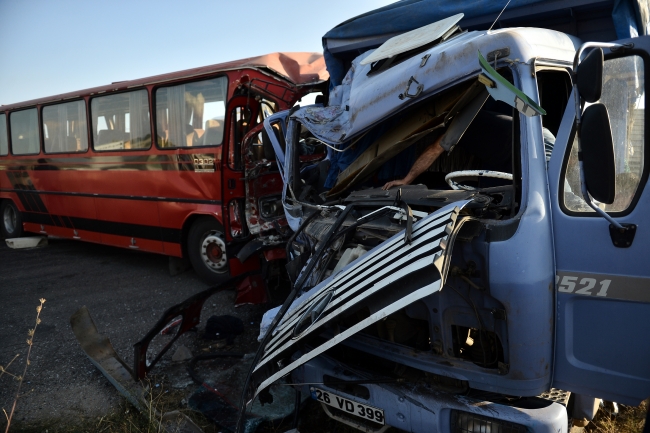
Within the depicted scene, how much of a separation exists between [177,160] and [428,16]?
3967 mm

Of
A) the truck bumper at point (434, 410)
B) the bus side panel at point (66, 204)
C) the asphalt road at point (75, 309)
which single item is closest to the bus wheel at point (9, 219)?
the asphalt road at point (75, 309)

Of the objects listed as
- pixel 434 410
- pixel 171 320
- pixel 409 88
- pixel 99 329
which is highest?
pixel 409 88

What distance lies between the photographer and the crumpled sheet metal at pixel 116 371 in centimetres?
316

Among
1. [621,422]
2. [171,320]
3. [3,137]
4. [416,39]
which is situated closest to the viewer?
[621,422]

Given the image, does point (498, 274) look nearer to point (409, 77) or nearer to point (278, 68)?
point (409, 77)

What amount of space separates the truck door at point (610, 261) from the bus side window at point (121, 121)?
6.10m

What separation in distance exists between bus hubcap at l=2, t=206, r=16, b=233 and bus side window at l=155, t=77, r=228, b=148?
18.5 feet

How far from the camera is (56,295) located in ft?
21.0

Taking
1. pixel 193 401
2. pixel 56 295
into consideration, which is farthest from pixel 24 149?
pixel 193 401

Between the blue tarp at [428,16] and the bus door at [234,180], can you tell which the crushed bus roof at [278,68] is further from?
the blue tarp at [428,16]

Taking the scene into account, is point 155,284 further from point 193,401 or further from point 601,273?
point 601,273

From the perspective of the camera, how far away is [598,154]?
2.04 metres

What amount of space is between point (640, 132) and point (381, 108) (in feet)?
4.81

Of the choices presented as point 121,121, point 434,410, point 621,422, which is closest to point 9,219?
point 121,121
